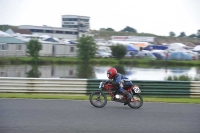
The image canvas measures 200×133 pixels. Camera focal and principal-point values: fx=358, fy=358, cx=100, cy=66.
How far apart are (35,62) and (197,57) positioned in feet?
86.2

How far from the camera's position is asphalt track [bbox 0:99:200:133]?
852cm

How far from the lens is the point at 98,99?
12219 millimetres

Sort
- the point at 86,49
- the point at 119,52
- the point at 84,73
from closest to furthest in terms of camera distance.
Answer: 1. the point at 84,73
2. the point at 86,49
3. the point at 119,52

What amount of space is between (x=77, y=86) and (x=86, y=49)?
3788cm

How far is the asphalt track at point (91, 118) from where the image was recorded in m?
8.52

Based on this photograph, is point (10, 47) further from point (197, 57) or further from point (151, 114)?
point (151, 114)

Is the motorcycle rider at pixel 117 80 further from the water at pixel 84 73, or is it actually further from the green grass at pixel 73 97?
the water at pixel 84 73

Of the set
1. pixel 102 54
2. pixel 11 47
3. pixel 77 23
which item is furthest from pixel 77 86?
pixel 77 23

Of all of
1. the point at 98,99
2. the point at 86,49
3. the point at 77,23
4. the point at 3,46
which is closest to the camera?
the point at 98,99

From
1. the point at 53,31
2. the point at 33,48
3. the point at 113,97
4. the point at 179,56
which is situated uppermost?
the point at 53,31

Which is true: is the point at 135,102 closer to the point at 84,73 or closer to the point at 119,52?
the point at 84,73

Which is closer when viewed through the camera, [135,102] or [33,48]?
[135,102]

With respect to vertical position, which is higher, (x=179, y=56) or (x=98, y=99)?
(x=179, y=56)

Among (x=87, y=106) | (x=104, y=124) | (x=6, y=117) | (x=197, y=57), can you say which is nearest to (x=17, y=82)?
(x=87, y=106)
